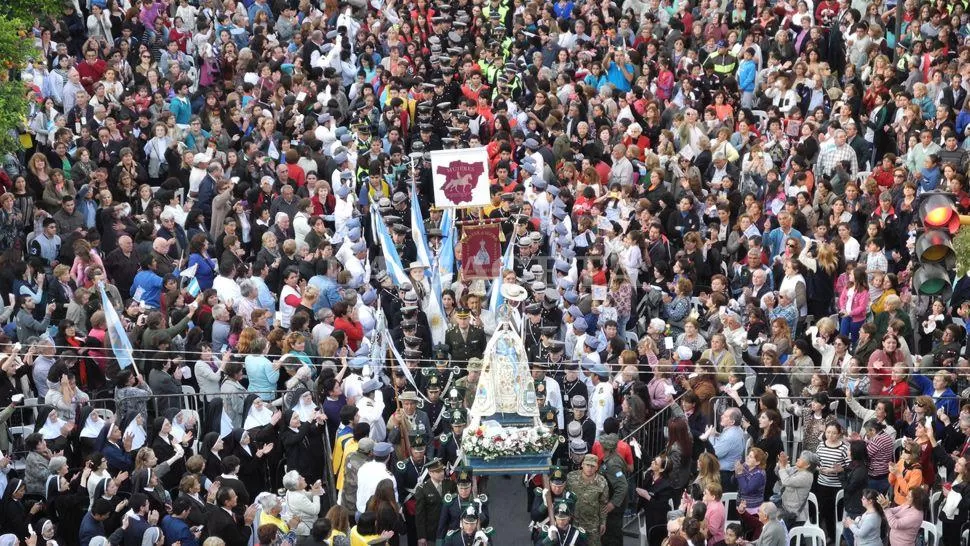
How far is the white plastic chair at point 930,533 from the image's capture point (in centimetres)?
1931

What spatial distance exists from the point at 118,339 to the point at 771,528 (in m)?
7.44

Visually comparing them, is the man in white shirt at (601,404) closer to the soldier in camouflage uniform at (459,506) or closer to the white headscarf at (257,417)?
the soldier in camouflage uniform at (459,506)

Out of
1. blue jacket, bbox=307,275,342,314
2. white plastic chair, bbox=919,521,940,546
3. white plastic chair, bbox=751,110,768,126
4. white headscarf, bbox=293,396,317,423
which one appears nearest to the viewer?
white plastic chair, bbox=919,521,940,546

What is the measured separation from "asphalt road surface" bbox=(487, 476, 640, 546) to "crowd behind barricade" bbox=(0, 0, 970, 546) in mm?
87

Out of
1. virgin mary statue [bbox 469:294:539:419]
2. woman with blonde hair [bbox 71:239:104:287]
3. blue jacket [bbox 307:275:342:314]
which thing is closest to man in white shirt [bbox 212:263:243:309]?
blue jacket [bbox 307:275:342:314]

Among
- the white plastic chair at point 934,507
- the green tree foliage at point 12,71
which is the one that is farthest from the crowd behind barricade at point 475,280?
the green tree foliage at point 12,71

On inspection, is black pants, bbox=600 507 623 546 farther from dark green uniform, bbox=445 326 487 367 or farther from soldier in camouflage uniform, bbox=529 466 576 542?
dark green uniform, bbox=445 326 487 367

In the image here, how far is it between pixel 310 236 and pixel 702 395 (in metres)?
5.92

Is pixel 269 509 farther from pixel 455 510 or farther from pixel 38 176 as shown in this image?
pixel 38 176

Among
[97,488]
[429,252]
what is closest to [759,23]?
[429,252]

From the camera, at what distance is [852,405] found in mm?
21625

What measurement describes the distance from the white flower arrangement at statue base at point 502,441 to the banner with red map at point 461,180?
4996mm

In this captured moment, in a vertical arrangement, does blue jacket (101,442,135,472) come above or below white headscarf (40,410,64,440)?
below

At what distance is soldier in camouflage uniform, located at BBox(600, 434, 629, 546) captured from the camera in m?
20.0
